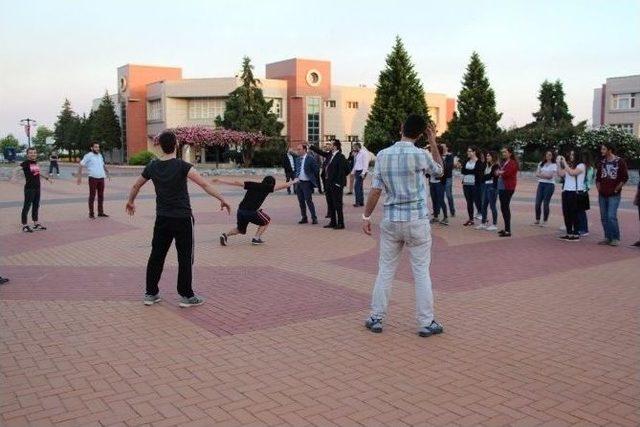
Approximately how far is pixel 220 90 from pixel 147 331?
55916 mm

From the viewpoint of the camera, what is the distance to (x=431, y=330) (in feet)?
17.8


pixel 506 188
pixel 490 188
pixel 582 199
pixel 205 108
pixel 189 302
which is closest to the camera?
pixel 189 302

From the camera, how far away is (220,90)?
5928cm

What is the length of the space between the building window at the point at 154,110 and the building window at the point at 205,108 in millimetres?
3386

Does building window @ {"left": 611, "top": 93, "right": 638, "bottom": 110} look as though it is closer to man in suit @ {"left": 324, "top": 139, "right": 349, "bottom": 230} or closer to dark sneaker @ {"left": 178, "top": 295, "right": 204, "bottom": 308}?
man in suit @ {"left": 324, "top": 139, "right": 349, "bottom": 230}

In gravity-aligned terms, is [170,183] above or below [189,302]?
above

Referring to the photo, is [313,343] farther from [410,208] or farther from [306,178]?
[306,178]

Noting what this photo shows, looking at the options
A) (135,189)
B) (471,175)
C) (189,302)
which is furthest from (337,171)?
(189,302)

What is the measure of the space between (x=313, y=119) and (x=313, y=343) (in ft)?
189

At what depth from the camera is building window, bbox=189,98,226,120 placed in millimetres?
60594

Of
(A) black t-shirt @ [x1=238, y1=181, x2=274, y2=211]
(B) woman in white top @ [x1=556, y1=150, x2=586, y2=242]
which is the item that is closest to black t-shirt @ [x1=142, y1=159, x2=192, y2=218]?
(A) black t-shirt @ [x1=238, y1=181, x2=274, y2=211]

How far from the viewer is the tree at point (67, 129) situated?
238ft

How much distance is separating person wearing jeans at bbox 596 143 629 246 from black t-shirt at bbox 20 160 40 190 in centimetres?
1076

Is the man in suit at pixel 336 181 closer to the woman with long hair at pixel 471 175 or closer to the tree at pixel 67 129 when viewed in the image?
the woman with long hair at pixel 471 175
